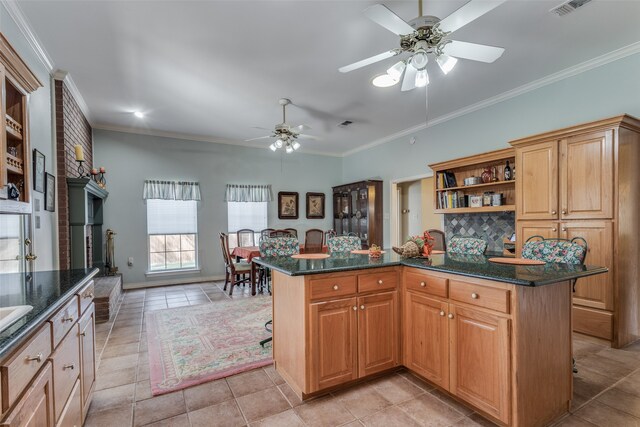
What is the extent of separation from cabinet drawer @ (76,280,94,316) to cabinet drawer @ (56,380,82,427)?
1.36ft

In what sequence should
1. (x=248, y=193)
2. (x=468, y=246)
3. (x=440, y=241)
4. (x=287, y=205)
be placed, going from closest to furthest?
(x=468, y=246)
(x=440, y=241)
(x=248, y=193)
(x=287, y=205)

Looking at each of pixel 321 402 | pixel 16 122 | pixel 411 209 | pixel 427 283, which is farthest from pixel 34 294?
pixel 411 209

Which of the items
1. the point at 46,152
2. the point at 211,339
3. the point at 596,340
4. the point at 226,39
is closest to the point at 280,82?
the point at 226,39

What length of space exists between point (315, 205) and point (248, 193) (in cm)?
170

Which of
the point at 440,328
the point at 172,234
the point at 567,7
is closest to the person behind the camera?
the point at 440,328

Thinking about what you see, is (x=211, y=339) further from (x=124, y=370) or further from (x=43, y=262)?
(x=43, y=262)

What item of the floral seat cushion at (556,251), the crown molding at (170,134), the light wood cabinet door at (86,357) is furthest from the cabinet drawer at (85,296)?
the crown molding at (170,134)

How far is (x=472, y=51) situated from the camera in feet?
7.34

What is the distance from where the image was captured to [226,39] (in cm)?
284

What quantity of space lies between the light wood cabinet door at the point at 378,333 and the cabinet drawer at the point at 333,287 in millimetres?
133

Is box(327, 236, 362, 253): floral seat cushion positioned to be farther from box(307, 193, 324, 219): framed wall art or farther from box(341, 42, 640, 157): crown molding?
box(307, 193, 324, 219): framed wall art

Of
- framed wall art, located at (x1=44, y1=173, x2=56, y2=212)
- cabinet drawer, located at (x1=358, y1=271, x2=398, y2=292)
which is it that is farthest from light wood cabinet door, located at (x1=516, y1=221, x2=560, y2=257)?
framed wall art, located at (x1=44, y1=173, x2=56, y2=212)

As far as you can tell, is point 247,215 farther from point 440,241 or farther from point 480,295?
point 480,295

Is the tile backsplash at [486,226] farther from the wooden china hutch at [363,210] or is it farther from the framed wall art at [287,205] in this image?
the framed wall art at [287,205]
